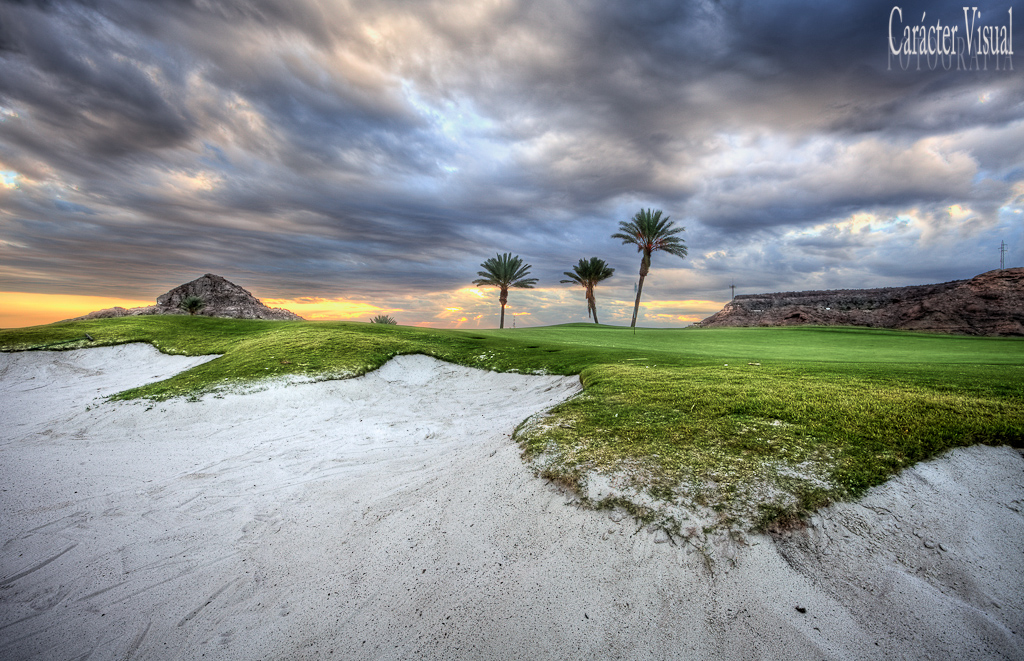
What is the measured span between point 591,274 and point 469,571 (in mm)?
57631

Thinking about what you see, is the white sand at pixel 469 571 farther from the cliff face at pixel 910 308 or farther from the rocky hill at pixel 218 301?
the rocky hill at pixel 218 301

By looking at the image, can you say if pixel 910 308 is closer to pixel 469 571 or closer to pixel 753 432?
pixel 753 432

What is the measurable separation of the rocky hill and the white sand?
190 ft

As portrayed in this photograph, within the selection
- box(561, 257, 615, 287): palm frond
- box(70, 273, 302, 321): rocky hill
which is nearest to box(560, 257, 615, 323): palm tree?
box(561, 257, 615, 287): palm frond

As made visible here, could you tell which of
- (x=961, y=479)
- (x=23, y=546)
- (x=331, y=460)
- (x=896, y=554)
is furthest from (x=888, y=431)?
(x=23, y=546)

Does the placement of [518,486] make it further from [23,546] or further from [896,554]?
[23,546]

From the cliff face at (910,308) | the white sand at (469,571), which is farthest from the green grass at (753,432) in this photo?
the cliff face at (910,308)

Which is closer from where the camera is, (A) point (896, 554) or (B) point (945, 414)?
(A) point (896, 554)

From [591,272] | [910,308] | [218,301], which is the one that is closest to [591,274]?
[591,272]

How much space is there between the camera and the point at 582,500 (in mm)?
4906

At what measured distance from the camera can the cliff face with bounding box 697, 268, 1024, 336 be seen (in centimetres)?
3056

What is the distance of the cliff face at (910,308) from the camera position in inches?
1203

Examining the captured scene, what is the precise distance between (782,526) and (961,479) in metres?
2.47

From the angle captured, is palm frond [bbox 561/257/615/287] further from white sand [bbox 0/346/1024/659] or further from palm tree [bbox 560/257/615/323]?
white sand [bbox 0/346/1024/659]
